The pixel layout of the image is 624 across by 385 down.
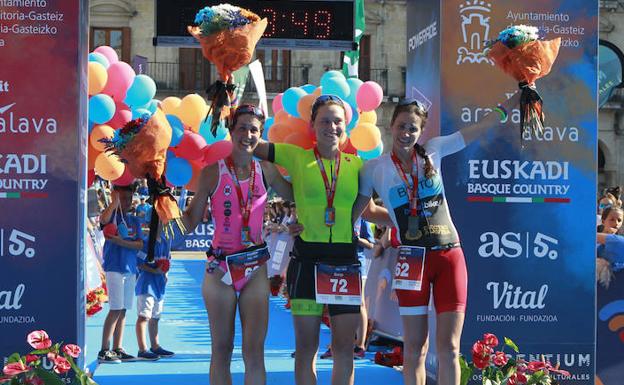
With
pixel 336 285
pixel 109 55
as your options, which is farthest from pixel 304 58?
pixel 336 285

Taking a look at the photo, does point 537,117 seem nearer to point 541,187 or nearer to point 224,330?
point 541,187

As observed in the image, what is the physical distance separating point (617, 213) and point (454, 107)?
2.32m

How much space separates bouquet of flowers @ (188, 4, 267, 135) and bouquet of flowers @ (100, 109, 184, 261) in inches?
14.1

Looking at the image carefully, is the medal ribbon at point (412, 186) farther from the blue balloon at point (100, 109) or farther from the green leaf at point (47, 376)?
the blue balloon at point (100, 109)

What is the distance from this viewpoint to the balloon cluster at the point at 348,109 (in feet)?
26.8

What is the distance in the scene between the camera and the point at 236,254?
18.0ft

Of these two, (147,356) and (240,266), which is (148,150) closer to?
(240,266)

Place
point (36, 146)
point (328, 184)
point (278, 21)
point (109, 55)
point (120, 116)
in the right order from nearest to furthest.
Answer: point (328, 184) < point (36, 146) < point (278, 21) < point (120, 116) < point (109, 55)

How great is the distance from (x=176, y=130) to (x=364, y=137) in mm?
1931

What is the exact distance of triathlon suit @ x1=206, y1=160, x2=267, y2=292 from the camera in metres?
5.53

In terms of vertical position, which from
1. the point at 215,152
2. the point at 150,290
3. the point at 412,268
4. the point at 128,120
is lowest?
the point at 150,290

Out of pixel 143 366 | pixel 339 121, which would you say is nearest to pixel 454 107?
pixel 339 121

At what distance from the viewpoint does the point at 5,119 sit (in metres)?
6.48

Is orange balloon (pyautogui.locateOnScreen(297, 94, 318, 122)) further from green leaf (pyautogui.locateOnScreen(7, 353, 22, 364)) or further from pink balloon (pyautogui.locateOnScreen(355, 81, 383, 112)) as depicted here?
green leaf (pyautogui.locateOnScreen(7, 353, 22, 364))
